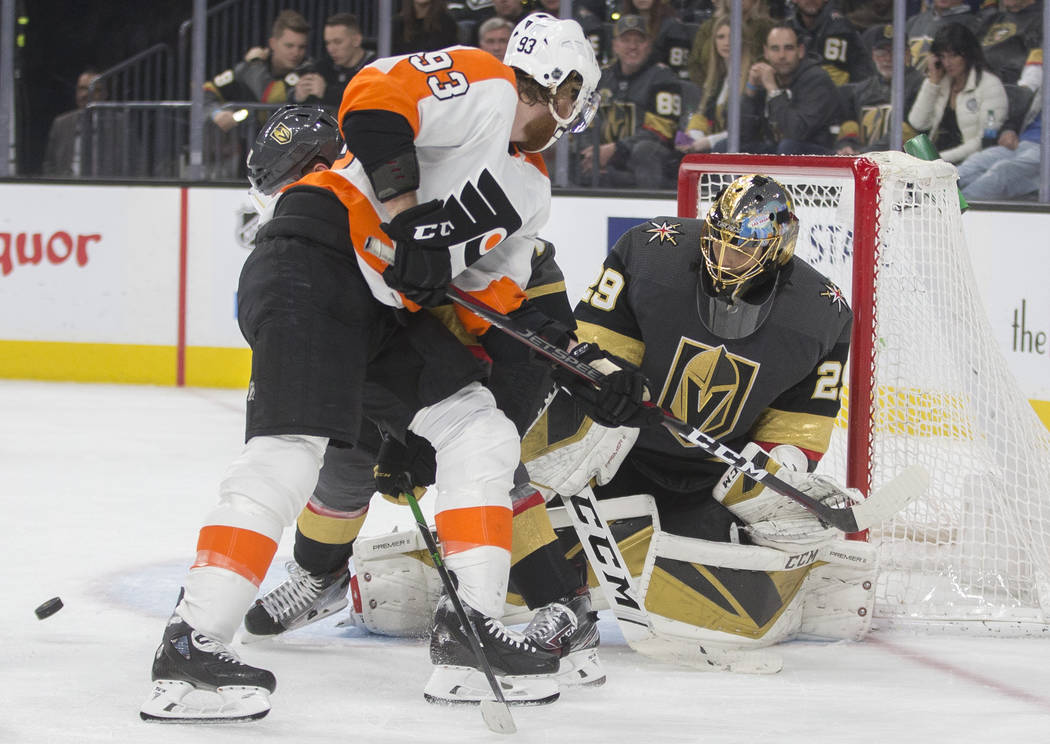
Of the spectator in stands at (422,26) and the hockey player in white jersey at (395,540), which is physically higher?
the spectator in stands at (422,26)

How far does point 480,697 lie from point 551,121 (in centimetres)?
80

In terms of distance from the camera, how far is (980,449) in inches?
106

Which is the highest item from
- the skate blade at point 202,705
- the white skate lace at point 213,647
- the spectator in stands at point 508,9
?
the spectator in stands at point 508,9

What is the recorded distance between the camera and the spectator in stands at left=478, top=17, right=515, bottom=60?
577 cm

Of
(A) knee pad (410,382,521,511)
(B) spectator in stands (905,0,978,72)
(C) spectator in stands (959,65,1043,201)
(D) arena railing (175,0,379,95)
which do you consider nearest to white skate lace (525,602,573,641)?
(A) knee pad (410,382,521,511)

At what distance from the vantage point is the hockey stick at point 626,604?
2246 mm

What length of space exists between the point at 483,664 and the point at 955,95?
3851mm

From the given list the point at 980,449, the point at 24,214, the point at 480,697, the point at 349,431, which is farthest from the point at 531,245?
the point at 24,214

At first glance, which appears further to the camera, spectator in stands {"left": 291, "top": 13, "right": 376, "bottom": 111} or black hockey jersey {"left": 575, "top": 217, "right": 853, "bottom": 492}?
spectator in stands {"left": 291, "top": 13, "right": 376, "bottom": 111}

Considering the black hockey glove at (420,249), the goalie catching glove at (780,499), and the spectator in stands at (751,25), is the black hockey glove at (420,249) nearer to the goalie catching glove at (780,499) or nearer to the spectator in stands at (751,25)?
the goalie catching glove at (780,499)

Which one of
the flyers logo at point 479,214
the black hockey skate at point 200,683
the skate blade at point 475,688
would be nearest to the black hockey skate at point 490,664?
the skate blade at point 475,688

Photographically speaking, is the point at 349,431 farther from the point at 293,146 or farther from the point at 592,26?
the point at 592,26

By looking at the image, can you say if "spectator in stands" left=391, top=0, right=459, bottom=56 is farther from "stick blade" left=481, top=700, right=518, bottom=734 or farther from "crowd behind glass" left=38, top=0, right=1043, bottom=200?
"stick blade" left=481, top=700, right=518, bottom=734

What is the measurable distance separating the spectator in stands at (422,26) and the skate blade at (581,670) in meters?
4.18
